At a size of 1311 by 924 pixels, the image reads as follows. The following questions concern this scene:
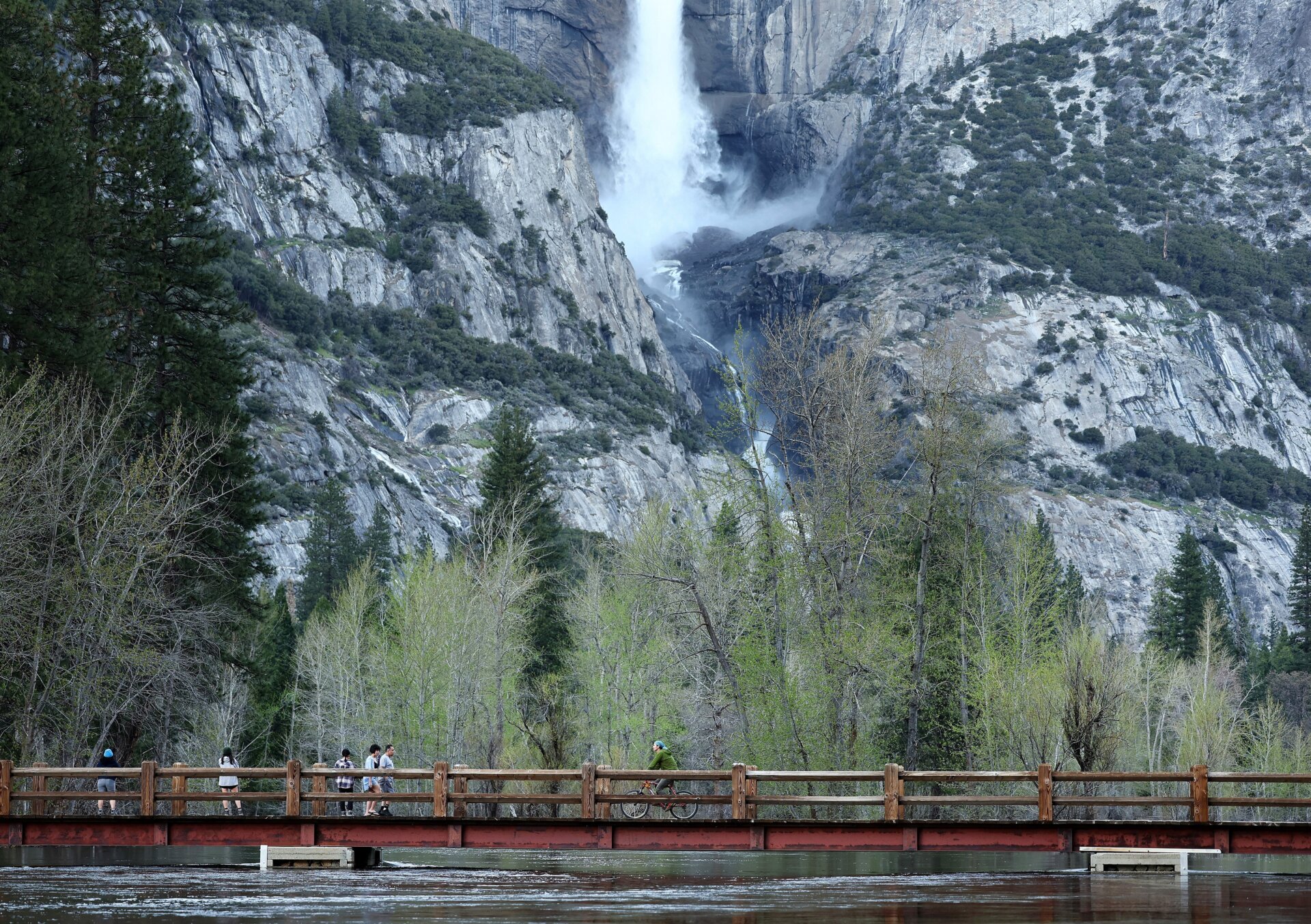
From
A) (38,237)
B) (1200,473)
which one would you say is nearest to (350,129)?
(1200,473)

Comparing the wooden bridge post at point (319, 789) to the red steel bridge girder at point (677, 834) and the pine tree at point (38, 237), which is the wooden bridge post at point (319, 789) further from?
the pine tree at point (38, 237)

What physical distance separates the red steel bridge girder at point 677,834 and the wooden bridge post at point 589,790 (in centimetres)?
26

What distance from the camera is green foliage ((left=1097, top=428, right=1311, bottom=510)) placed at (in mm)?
173875

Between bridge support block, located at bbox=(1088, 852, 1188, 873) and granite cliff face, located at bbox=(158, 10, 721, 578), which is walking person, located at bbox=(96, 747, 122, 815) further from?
granite cliff face, located at bbox=(158, 10, 721, 578)

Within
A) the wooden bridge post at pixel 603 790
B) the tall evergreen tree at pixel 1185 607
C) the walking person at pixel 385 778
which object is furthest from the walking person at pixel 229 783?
the tall evergreen tree at pixel 1185 607

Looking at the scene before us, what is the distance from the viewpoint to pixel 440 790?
30.0 m

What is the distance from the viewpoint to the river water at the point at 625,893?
21.2 m

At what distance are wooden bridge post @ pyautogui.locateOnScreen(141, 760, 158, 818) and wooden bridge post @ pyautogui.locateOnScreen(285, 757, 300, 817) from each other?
8.22 ft

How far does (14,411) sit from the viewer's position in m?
36.1

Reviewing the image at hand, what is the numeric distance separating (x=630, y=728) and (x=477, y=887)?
4011cm

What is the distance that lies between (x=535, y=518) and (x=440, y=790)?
160ft

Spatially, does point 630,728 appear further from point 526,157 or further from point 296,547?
point 526,157

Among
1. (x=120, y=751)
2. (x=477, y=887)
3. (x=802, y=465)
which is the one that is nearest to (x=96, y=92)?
(x=120, y=751)

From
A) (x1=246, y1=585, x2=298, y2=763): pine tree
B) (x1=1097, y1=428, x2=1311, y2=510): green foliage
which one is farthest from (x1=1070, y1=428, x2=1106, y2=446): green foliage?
(x1=246, y1=585, x2=298, y2=763): pine tree
